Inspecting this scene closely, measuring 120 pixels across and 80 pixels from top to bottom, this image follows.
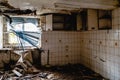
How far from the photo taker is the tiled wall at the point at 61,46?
4.15 metres

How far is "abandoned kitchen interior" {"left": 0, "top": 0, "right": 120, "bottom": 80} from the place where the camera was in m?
3.23

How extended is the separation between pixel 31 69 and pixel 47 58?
2.02ft

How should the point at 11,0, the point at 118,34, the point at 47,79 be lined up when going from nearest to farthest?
1. the point at 11,0
2. the point at 118,34
3. the point at 47,79

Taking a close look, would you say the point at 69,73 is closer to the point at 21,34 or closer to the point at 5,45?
the point at 21,34

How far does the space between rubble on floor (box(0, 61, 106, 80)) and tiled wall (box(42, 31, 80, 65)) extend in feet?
0.84

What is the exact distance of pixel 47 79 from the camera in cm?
317

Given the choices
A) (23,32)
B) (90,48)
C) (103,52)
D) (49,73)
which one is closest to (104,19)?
(103,52)

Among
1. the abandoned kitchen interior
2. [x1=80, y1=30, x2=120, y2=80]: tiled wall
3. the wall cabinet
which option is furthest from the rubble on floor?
the wall cabinet

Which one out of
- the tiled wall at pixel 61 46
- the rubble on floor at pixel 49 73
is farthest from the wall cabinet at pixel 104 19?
the rubble on floor at pixel 49 73

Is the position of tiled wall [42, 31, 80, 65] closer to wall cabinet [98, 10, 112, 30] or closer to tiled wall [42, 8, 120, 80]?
tiled wall [42, 8, 120, 80]

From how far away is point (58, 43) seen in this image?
421 cm

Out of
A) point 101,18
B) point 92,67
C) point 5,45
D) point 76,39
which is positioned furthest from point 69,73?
point 5,45

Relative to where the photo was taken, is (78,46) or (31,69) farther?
(78,46)

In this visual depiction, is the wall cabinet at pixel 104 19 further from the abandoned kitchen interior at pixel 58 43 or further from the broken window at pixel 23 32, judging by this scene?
the broken window at pixel 23 32
